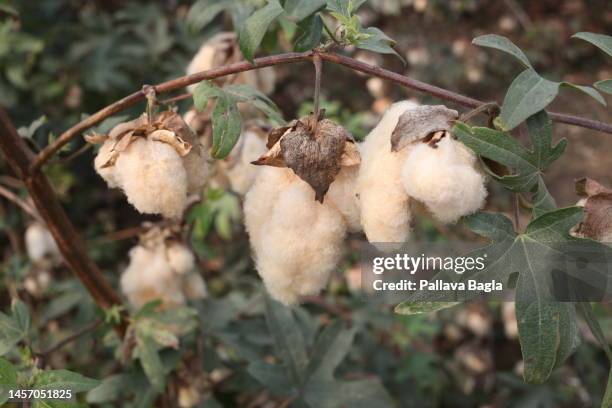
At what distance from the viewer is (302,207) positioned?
996 mm

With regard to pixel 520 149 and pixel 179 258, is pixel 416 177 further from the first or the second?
pixel 179 258

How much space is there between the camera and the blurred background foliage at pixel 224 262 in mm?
1697

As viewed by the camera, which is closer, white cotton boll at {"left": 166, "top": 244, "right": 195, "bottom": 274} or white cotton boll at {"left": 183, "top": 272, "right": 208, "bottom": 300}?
white cotton boll at {"left": 166, "top": 244, "right": 195, "bottom": 274}

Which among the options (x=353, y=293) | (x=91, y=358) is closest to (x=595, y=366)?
(x=353, y=293)

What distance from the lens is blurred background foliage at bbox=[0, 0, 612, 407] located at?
1.70m

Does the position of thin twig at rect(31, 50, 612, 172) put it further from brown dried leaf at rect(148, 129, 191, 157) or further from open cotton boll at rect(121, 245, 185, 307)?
open cotton boll at rect(121, 245, 185, 307)

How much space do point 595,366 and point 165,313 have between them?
4.86 ft

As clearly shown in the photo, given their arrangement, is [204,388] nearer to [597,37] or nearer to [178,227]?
[178,227]

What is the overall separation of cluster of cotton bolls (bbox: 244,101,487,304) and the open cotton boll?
0.54 metres

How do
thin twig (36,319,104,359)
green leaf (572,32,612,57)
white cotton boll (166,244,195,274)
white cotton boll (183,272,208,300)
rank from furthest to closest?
white cotton boll (183,272,208,300), white cotton boll (166,244,195,274), thin twig (36,319,104,359), green leaf (572,32,612,57)

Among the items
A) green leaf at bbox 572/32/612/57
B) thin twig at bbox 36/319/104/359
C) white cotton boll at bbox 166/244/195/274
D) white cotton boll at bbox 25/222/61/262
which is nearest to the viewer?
green leaf at bbox 572/32/612/57

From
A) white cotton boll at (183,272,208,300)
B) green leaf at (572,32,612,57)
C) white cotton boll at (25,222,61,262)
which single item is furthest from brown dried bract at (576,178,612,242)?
white cotton boll at (25,222,61,262)

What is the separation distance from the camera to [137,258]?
1598mm

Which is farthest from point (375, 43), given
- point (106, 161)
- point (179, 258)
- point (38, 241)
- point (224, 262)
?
point (224, 262)
